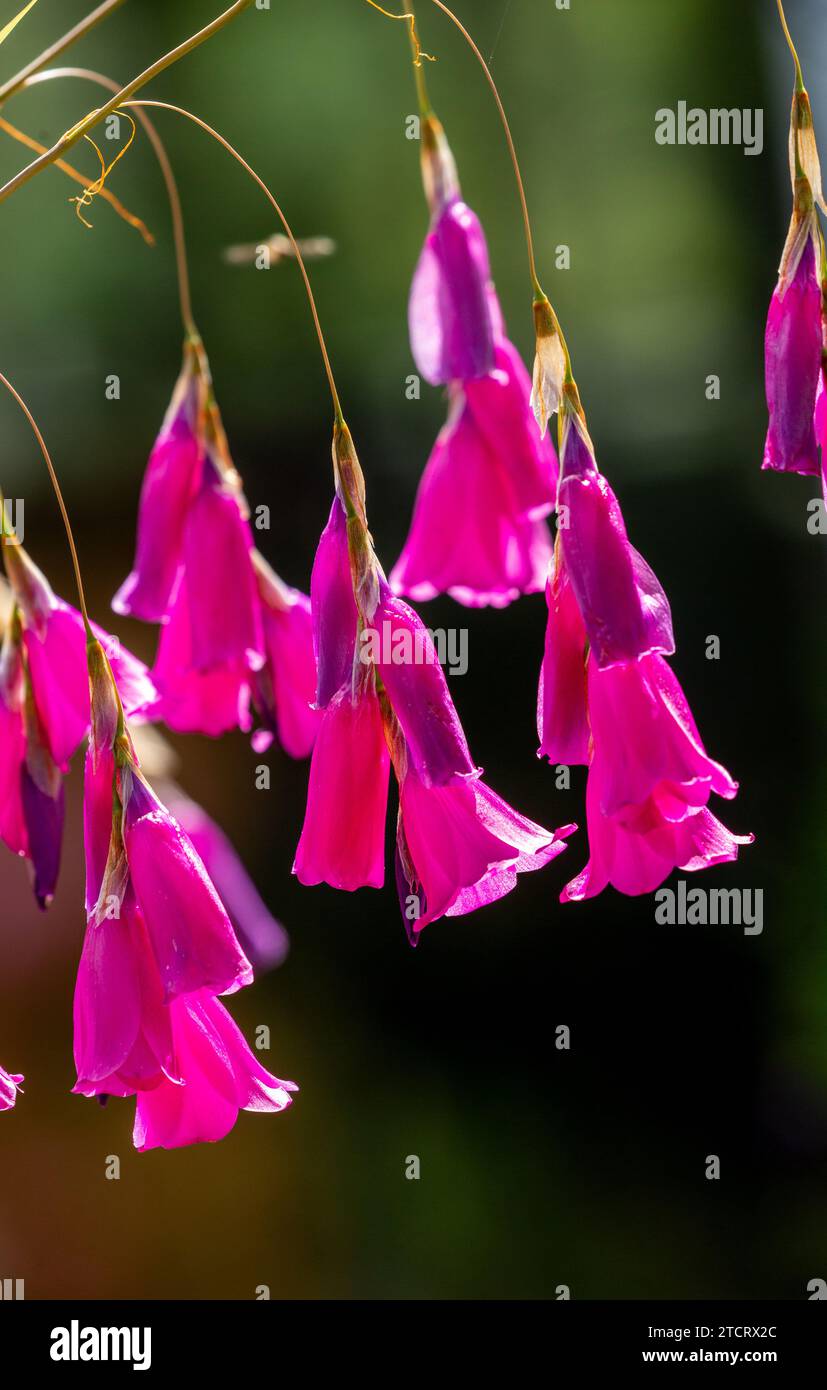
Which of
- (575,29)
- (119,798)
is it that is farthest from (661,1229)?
(575,29)

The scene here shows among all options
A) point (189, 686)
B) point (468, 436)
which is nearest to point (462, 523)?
point (468, 436)

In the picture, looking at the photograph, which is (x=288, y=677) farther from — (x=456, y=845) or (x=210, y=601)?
(x=456, y=845)

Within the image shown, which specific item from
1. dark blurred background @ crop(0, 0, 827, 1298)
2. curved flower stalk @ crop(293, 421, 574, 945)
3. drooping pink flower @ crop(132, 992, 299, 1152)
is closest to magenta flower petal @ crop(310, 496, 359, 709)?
curved flower stalk @ crop(293, 421, 574, 945)

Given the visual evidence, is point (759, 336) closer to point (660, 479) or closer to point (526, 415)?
point (660, 479)

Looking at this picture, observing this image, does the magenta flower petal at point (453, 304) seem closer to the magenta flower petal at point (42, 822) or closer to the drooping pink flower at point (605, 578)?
the drooping pink flower at point (605, 578)

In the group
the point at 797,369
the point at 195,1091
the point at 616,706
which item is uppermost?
the point at 797,369

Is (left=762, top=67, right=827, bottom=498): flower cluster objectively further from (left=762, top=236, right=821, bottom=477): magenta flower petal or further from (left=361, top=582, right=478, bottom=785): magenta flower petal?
(left=361, top=582, right=478, bottom=785): magenta flower petal

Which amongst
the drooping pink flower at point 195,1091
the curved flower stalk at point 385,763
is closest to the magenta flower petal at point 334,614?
the curved flower stalk at point 385,763
